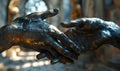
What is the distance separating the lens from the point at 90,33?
1.64 ft

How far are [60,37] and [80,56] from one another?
3.09m

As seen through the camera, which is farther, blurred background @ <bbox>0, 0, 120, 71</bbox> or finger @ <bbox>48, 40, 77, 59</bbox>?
blurred background @ <bbox>0, 0, 120, 71</bbox>

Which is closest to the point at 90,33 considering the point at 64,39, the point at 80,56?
the point at 64,39

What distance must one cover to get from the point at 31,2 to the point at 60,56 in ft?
13.3

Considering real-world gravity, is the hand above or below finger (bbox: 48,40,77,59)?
above

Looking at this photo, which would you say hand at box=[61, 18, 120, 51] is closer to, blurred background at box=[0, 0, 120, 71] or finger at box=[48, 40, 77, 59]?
finger at box=[48, 40, 77, 59]

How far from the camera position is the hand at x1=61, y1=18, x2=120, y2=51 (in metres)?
0.49

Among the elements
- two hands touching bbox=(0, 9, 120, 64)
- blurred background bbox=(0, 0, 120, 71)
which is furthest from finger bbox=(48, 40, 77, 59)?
blurred background bbox=(0, 0, 120, 71)

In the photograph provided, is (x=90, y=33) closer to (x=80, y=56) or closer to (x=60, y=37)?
(x=60, y=37)

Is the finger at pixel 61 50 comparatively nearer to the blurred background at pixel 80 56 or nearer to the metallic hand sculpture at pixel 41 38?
the metallic hand sculpture at pixel 41 38

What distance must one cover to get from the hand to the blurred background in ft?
7.00

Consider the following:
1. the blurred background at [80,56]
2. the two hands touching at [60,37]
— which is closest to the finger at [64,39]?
→ the two hands touching at [60,37]

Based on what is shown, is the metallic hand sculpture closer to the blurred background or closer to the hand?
the hand

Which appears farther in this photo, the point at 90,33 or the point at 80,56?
the point at 80,56
